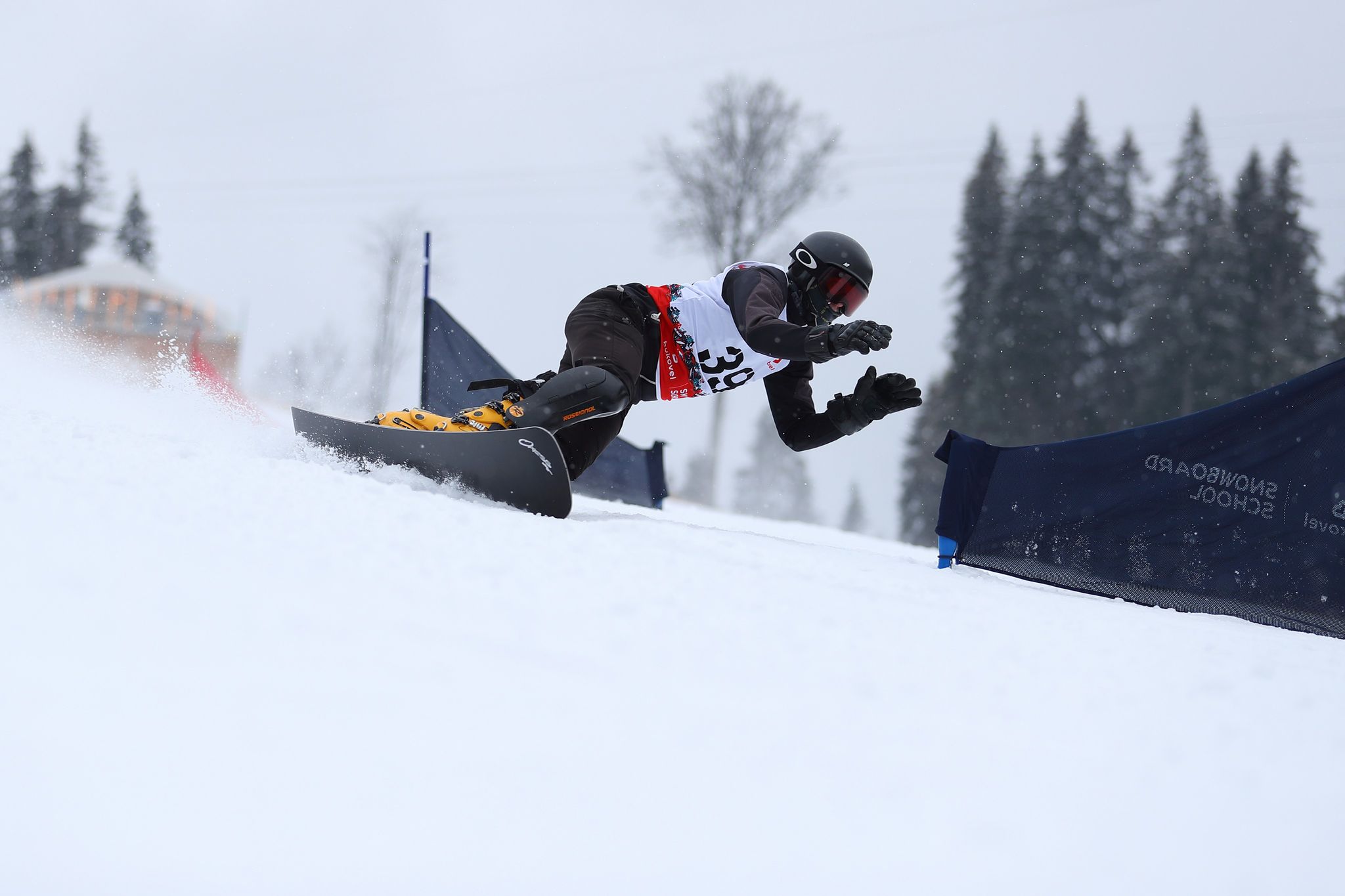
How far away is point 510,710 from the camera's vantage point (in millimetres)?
1693

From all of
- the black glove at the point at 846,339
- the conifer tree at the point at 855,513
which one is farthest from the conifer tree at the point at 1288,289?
the conifer tree at the point at 855,513

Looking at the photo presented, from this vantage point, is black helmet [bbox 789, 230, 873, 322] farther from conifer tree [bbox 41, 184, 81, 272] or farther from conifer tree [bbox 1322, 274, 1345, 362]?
conifer tree [bbox 41, 184, 81, 272]

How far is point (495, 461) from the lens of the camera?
363cm

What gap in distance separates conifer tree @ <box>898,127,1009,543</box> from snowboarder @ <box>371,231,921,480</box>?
17.8m

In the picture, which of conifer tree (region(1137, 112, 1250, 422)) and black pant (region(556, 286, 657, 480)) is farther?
conifer tree (region(1137, 112, 1250, 422))

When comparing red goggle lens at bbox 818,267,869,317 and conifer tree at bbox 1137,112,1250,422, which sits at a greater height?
conifer tree at bbox 1137,112,1250,422

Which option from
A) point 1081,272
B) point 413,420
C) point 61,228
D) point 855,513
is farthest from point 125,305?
point 855,513

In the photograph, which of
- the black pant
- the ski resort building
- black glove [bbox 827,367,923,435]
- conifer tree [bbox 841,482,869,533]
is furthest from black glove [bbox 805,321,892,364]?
conifer tree [bbox 841,482,869,533]

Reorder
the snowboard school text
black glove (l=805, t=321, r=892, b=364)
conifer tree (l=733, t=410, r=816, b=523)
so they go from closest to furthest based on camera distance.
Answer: black glove (l=805, t=321, r=892, b=364) → the snowboard school text → conifer tree (l=733, t=410, r=816, b=523)

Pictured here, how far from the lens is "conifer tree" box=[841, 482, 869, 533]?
60209mm

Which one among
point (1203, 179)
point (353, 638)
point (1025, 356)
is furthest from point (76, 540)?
point (1203, 179)

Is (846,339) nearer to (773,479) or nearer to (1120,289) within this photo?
(1120,289)

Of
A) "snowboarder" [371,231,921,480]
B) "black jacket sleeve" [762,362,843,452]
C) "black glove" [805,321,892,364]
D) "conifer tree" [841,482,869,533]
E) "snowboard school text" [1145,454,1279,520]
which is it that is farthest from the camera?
"conifer tree" [841,482,869,533]

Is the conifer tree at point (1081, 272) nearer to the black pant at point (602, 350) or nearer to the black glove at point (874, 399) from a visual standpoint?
the black glove at point (874, 399)
